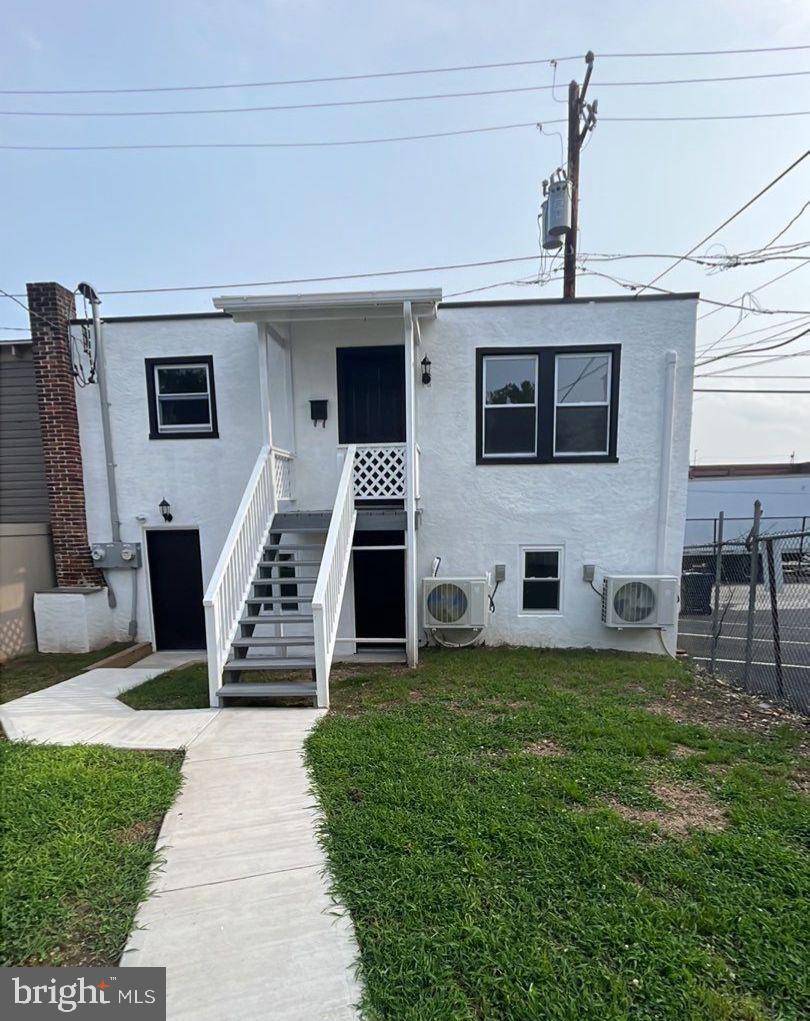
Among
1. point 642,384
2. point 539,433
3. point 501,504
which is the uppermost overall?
point 642,384

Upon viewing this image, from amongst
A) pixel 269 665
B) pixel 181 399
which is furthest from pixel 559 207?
pixel 269 665

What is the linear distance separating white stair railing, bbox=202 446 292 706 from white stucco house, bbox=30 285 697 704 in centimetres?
34

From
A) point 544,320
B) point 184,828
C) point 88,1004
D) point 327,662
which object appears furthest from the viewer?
point 544,320

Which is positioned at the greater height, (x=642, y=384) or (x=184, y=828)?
(x=642, y=384)

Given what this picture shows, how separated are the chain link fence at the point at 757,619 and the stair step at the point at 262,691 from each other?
4.88 metres

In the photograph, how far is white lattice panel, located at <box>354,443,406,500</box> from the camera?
5854 mm

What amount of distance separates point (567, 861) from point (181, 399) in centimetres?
682

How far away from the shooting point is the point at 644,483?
6359 mm

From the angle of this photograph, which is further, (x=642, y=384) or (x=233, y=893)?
A: (x=642, y=384)

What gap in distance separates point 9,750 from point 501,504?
5668mm

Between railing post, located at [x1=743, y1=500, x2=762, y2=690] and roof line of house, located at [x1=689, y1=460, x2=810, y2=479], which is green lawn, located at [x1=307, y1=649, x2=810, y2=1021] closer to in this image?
railing post, located at [x1=743, y1=500, x2=762, y2=690]

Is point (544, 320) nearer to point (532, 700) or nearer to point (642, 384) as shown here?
point (642, 384)

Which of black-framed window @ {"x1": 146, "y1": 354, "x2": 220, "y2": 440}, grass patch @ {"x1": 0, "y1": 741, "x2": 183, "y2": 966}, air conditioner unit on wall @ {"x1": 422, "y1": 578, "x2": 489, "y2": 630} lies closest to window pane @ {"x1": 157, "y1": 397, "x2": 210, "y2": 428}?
black-framed window @ {"x1": 146, "y1": 354, "x2": 220, "y2": 440}

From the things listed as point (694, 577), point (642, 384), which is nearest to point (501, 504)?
point (642, 384)
